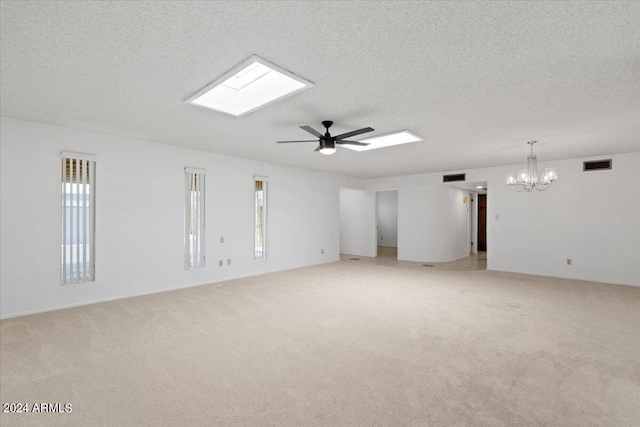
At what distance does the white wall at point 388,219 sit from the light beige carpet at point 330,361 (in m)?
7.75

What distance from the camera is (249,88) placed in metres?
3.26

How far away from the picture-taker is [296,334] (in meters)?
3.45

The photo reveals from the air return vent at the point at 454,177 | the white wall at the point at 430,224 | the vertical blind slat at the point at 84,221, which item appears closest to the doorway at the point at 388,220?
the white wall at the point at 430,224

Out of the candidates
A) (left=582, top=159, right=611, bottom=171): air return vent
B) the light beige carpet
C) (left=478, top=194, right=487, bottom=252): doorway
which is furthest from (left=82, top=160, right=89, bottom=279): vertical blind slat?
(left=478, top=194, right=487, bottom=252): doorway

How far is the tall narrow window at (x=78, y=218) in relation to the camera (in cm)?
454

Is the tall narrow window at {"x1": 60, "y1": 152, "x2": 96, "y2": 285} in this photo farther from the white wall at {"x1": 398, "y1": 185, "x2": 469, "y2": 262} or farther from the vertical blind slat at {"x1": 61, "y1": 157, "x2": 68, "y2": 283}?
the white wall at {"x1": 398, "y1": 185, "x2": 469, "y2": 262}

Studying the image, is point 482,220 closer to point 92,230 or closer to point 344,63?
point 344,63

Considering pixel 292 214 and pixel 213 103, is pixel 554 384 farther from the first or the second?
pixel 292 214

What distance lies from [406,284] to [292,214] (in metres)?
3.39

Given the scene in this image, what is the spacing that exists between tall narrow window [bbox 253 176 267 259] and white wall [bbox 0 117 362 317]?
0.16 metres

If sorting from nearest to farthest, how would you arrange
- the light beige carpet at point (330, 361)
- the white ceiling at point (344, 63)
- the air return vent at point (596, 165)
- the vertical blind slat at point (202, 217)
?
the white ceiling at point (344, 63), the light beige carpet at point (330, 361), the vertical blind slat at point (202, 217), the air return vent at point (596, 165)

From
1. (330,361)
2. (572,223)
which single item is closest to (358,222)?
(572,223)

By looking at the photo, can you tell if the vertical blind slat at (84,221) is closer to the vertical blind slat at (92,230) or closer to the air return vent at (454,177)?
the vertical blind slat at (92,230)

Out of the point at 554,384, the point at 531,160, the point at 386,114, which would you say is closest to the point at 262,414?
the point at 554,384
